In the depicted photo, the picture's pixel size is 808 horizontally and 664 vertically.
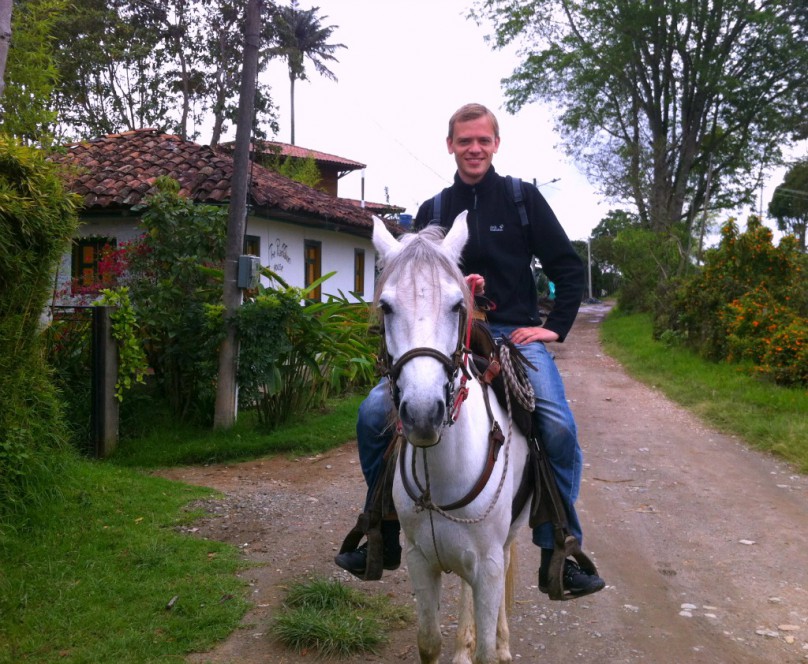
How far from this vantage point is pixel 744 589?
449 cm

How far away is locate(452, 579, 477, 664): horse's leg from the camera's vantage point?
334 centimetres

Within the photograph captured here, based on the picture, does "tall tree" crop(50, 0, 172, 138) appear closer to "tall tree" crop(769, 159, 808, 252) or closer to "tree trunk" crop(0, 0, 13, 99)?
"tree trunk" crop(0, 0, 13, 99)

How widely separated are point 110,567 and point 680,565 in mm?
3892

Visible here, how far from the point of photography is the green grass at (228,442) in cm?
739

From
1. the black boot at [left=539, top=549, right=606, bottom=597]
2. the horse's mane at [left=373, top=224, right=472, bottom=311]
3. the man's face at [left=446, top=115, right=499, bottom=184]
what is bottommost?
the black boot at [left=539, top=549, right=606, bottom=597]

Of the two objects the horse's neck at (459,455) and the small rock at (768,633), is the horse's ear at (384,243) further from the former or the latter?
the small rock at (768,633)

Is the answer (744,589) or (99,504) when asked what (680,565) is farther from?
(99,504)

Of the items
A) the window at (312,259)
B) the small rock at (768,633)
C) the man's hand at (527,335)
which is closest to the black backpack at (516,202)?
the man's hand at (527,335)

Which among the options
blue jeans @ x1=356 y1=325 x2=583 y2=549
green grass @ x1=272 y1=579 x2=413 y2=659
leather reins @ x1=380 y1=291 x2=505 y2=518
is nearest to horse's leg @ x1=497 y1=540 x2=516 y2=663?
blue jeans @ x1=356 y1=325 x2=583 y2=549

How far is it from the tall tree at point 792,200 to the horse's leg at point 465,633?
122ft

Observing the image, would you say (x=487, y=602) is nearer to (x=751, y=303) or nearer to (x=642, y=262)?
(x=751, y=303)

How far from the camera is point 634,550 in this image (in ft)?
17.1

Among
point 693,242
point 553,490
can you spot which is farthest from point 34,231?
point 693,242

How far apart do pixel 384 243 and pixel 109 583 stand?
10.1 ft
